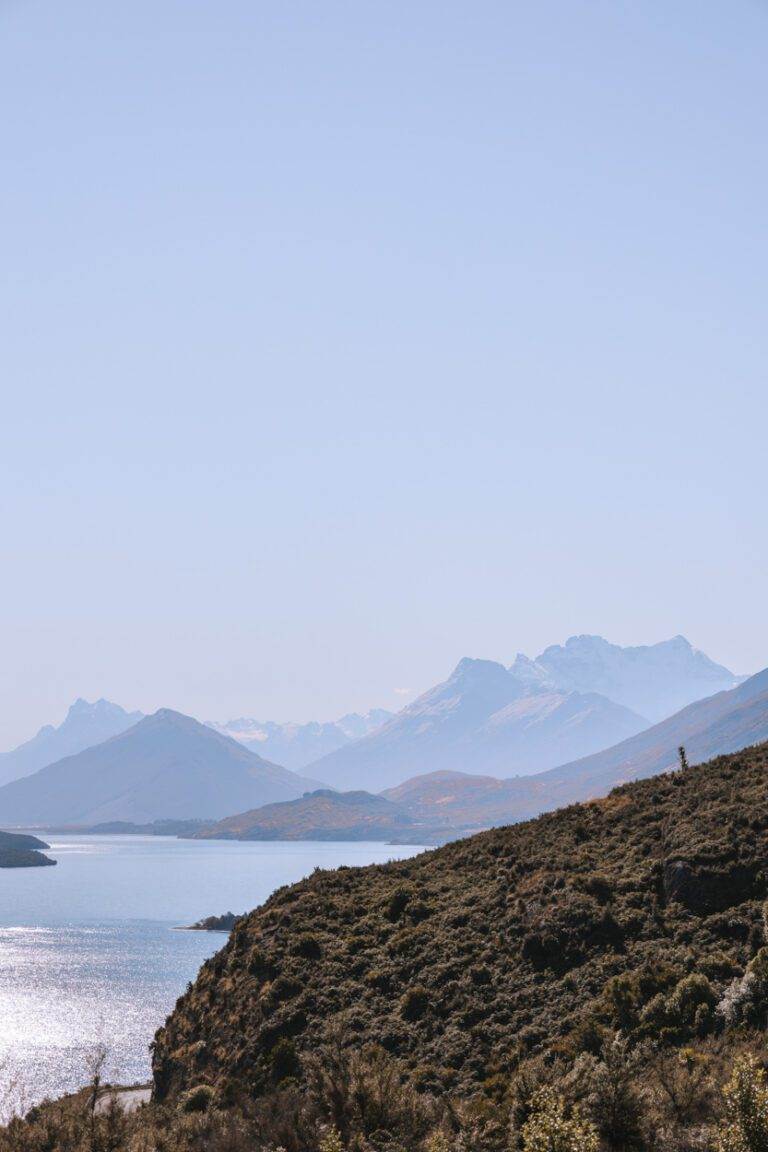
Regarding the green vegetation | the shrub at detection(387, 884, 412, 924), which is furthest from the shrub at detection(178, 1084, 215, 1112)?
the shrub at detection(387, 884, 412, 924)

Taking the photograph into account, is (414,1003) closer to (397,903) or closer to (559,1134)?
(397,903)

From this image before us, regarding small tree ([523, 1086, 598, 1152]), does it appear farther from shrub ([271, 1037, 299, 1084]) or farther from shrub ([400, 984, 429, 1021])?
shrub ([271, 1037, 299, 1084])

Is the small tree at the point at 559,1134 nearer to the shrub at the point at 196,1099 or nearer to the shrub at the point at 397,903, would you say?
the shrub at the point at 196,1099

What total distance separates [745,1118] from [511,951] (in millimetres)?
26225

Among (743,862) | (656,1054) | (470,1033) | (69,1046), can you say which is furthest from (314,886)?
(69,1046)

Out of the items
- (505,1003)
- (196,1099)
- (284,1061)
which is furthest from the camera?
(284,1061)

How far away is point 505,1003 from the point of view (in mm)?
51938

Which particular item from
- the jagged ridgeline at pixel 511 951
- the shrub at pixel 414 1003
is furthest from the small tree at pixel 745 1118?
the shrub at pixel 414 1003

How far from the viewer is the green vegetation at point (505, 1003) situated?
125 ft

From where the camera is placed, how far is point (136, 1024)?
133 meters

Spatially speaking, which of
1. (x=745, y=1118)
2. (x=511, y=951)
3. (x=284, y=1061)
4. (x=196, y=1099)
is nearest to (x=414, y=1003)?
(x=511, y=951)

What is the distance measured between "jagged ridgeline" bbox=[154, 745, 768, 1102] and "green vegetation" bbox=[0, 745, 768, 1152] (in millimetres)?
128

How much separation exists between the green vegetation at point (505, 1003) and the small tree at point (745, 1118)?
0.05 metres

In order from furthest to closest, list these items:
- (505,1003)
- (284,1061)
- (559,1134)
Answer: (284,1061), (505,1003), (559,1134)
